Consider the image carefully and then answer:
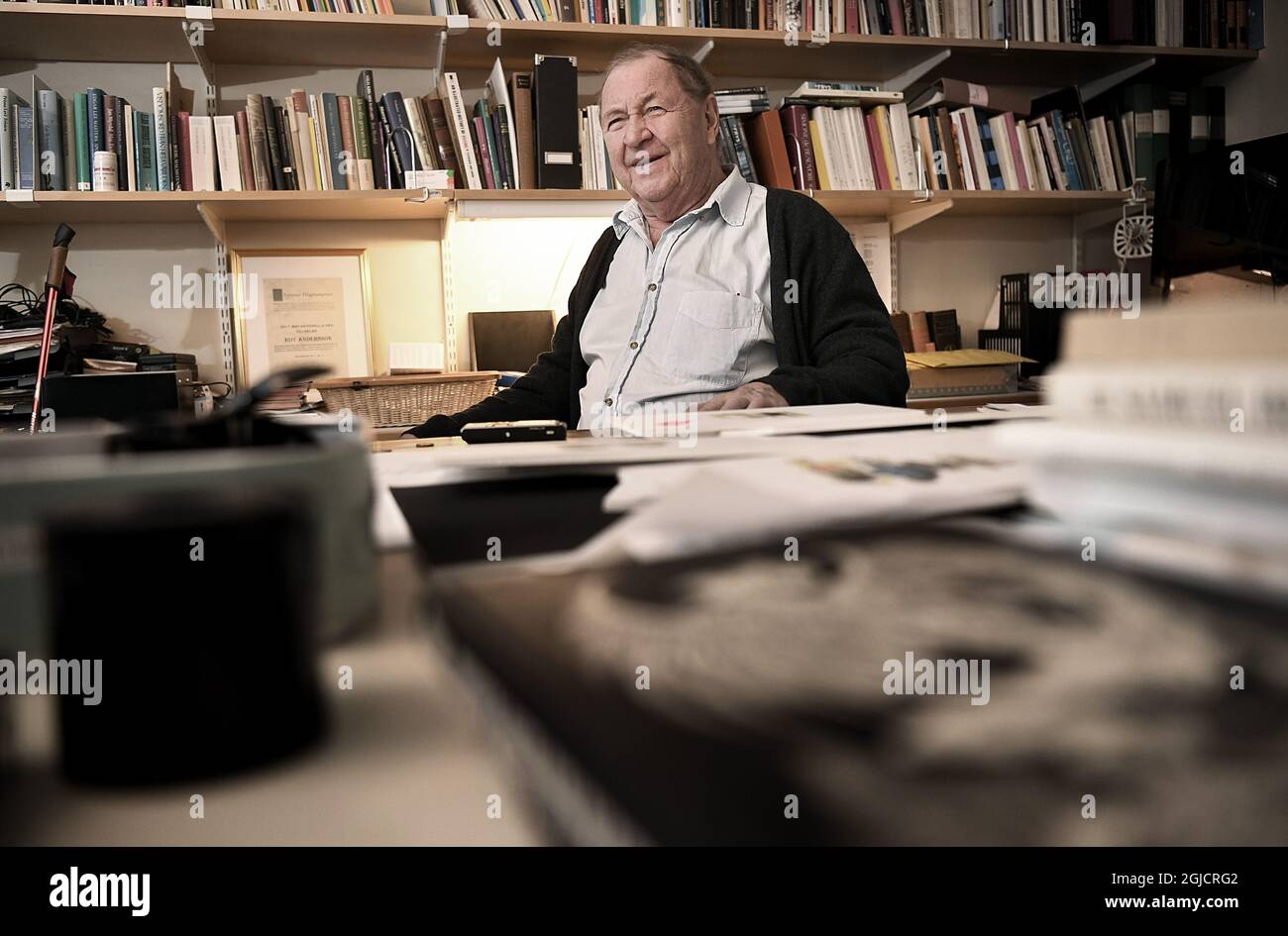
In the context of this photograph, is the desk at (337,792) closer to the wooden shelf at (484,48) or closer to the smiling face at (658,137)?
the smiling face at (658,137)

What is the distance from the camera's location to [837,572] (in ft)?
1.10

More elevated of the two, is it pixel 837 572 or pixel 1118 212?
pixel 1118 212

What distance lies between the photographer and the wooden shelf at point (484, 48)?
7.22 feet

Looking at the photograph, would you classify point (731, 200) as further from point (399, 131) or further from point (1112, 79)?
point (1112, 79)

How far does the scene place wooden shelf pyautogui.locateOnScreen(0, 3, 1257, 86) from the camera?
7.22 ft

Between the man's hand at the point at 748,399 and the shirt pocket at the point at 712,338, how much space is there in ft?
1.06

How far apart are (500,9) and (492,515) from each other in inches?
88.6

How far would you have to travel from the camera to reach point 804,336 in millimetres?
1628

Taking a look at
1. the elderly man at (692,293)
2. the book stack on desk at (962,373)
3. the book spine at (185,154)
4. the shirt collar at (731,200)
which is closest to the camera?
the elderly man at (692,293)

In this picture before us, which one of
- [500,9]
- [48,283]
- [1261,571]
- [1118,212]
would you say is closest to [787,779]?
[1261,571]

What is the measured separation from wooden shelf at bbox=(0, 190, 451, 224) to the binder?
280mm

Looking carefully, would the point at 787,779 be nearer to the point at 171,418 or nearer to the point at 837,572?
the point at 837,572

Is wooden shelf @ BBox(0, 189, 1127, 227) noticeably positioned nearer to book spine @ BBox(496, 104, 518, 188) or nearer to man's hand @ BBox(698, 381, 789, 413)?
book spine @ BBox(496, 104, 518, 188)

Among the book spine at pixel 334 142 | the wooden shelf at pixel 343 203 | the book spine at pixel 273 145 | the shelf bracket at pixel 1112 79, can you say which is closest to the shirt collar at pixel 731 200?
the wooden shelf at pixel 343 203
